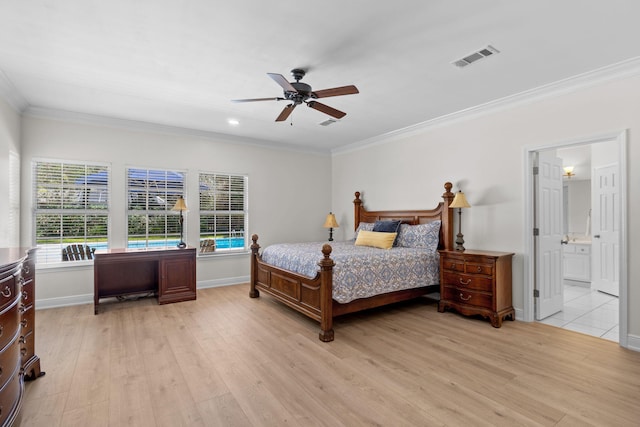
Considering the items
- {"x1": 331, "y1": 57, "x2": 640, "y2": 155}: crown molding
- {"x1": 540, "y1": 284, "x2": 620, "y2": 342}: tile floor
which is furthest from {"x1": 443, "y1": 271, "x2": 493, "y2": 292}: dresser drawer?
{"x1": 331, "y1": 57, "x2": 640, "y2": 155}: crown molding

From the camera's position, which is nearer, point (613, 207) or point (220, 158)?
point (613, 207)

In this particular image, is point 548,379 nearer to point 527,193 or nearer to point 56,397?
point 527,193

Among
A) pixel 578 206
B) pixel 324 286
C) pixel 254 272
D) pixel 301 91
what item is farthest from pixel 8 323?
pixel 578 206

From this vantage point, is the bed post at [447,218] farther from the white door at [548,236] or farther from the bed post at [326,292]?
the bed post at [326,292]

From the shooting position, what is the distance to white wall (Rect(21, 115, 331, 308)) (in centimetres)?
436

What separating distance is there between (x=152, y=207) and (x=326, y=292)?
3.47 metres

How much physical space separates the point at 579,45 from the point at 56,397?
4.93 meters

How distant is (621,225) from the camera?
310cm

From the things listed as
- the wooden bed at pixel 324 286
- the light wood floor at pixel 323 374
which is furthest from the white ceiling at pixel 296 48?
the light wood floor at pixel 323 374

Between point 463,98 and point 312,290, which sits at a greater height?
point 463,98

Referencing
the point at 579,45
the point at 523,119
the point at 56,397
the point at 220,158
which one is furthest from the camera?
the point at 220,158

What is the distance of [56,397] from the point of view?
223 centimetres

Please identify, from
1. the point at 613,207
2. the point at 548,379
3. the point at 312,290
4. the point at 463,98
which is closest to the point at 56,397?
the point at 312,290

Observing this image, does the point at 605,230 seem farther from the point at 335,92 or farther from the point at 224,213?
the point at 224,213
